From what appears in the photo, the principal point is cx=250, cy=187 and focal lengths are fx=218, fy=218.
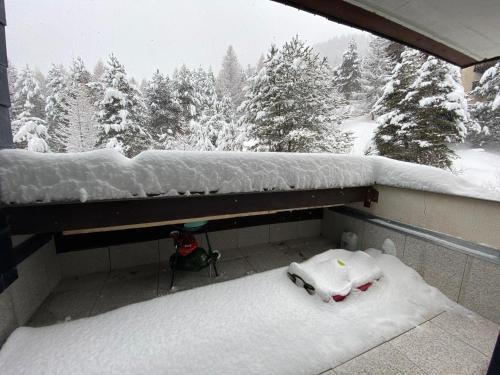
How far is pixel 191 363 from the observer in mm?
2000

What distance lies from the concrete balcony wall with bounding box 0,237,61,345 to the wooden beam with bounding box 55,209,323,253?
20 centimetres

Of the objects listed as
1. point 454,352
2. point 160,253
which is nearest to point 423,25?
point 454,352

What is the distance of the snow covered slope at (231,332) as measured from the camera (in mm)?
1982

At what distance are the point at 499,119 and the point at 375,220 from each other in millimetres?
17982

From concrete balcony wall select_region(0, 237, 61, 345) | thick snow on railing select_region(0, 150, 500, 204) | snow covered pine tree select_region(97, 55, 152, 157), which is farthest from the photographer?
snow covered pine tree select_region(97, 55, 152, 157)

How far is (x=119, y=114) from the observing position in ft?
42.2

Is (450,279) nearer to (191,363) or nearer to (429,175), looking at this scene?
(429,175)

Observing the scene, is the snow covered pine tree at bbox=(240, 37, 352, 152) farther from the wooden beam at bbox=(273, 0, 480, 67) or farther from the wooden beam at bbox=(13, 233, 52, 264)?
the wooden beam at bbox=(13, 233, 52, 264)

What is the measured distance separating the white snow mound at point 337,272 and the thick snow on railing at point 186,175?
1.12 m

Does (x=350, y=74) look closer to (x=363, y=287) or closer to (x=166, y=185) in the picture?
(x=363, y=287)

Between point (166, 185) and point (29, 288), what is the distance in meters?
2.20

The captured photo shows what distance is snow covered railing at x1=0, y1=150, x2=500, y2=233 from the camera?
200 centimetres

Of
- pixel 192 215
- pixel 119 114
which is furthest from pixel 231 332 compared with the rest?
pixel 119 114

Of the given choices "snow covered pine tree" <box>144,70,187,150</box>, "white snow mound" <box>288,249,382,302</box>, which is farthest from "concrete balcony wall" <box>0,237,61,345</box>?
"snow covered pine tree" <box>144,70,187,150</box>
